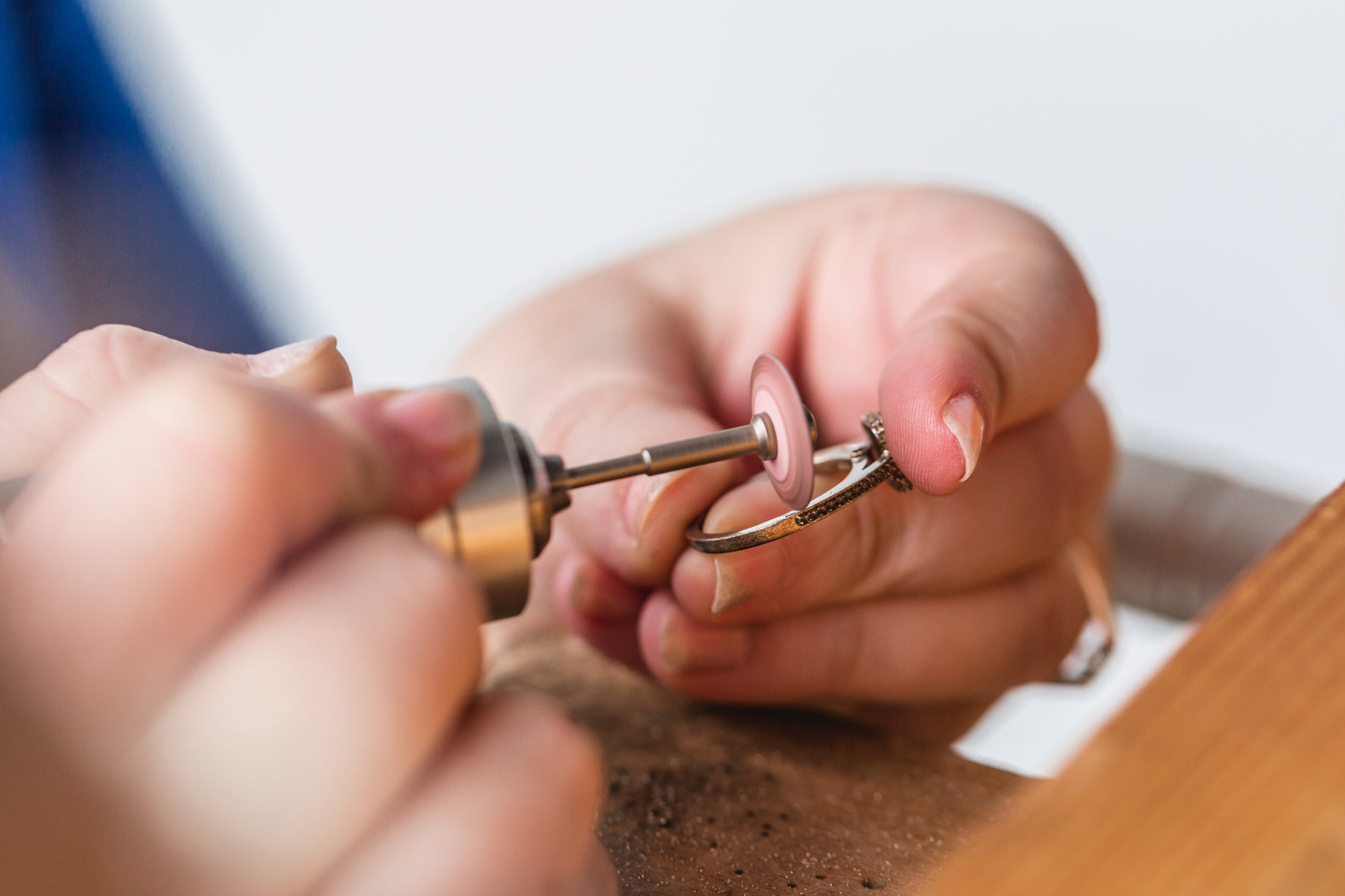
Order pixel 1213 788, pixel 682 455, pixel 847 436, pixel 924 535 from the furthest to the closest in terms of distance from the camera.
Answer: pixel 847 436, pixel 924 535, pixel 682 455, pixel 1213 788

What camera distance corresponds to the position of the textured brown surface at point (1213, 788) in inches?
7.3

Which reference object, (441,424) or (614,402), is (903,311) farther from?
(441,424)

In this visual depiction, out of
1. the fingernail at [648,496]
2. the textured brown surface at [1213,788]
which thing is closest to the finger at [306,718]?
the textured brown surface at [1213,788]

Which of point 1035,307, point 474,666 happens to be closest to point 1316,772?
point 474,666

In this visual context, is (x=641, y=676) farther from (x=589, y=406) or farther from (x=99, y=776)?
(x=99, y=776)

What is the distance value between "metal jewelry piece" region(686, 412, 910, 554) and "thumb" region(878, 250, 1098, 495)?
0.04 ft

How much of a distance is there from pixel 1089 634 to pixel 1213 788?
22.5 inches

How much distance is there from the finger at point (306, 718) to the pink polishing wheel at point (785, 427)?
0.15m

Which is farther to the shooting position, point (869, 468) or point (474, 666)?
point (869, 468)

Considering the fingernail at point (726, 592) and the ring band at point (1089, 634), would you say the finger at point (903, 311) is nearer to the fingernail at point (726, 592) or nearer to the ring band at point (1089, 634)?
the fingernail at point (726, 592)

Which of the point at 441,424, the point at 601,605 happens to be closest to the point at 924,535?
the point at 601,605

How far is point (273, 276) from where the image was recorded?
1.12 meters

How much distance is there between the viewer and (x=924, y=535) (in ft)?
1.83

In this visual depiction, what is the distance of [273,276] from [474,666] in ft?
3.22
